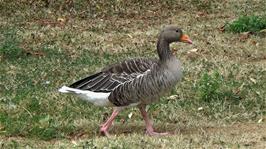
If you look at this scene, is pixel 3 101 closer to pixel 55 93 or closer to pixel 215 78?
pixel 55 93

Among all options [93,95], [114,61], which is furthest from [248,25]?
[93,95]

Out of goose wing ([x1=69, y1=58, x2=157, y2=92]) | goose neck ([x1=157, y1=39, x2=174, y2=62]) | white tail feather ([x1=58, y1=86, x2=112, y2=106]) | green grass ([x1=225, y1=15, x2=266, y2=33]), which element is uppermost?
goose neck ([x1=157, y1=39, x2=174, y2=62])

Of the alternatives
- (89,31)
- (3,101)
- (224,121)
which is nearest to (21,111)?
(3,101)

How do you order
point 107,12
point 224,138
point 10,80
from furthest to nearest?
point 107,12
point 10,80
point 224,138

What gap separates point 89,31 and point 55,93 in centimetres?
502

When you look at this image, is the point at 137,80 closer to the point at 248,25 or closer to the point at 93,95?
the point at 93,95

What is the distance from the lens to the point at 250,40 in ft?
43.4

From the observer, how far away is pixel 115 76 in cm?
745

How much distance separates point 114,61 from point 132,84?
398cm

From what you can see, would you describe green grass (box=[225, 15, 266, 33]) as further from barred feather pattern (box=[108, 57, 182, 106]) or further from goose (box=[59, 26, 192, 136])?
barred feather pattern (box=[108, 57, 182, 106])

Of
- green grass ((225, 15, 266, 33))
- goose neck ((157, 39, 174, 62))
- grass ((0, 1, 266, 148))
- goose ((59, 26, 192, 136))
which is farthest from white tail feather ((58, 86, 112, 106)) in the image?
green grass ((225, 15, 266, 33))

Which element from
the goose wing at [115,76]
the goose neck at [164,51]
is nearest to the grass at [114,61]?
the goose wing at [115,76]

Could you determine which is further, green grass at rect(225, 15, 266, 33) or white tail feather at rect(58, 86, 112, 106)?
green grass at rect(225, 15, 266, 33)

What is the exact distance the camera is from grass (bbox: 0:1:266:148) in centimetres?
735
